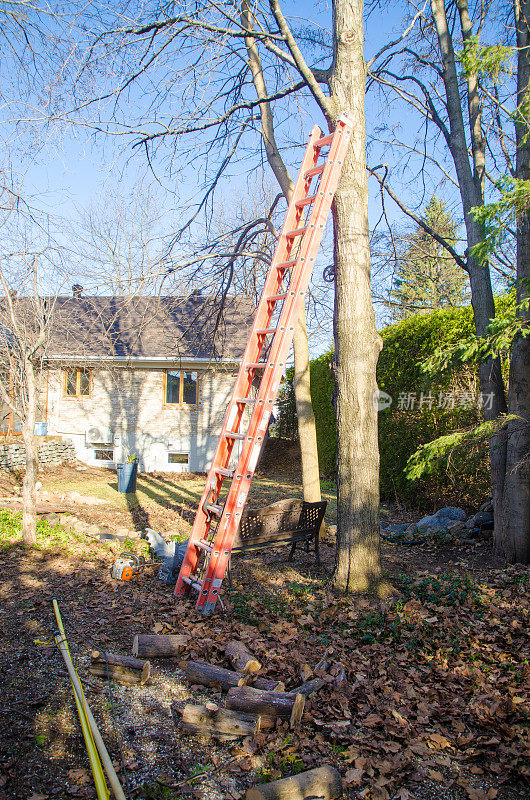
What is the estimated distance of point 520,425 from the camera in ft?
21.4

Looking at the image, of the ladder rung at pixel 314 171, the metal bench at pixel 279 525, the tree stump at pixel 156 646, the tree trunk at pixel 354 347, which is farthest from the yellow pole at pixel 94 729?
the ladder rung at pixel 314 171

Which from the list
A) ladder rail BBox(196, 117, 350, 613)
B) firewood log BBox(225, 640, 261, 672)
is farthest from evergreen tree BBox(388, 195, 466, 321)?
firewood log BBox(225, 640, 261, 672)

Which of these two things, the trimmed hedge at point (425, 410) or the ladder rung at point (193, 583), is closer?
the ladder rung at point (193, 583)

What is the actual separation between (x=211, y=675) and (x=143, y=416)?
1513cm

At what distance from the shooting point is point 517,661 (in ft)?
13.4

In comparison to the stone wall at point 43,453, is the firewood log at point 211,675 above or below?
below

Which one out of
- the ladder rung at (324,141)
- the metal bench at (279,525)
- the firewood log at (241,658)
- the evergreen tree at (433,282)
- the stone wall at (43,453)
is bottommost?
the firewood log at (241,658)

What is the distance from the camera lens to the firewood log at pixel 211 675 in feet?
11.7

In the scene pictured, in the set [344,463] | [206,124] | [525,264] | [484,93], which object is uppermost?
[484,93]

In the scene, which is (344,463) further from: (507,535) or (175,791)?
(175,791)

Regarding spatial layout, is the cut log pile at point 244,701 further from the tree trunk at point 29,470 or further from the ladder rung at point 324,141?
the ladder rung at point 324,141

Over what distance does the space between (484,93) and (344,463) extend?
6.52 meters

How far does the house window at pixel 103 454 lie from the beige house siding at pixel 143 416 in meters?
0.12

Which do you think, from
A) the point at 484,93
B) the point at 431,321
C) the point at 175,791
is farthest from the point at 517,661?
the point at 484,93
